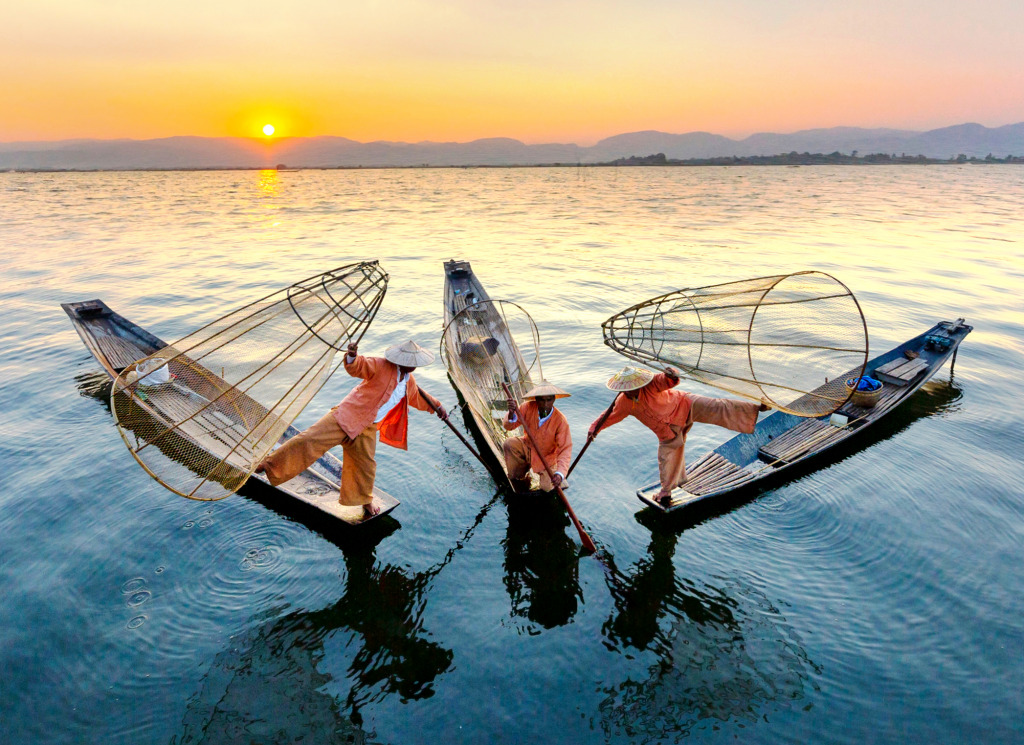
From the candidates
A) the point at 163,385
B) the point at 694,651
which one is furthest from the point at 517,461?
the point at 163,385

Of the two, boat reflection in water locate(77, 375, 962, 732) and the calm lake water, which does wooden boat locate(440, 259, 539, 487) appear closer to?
the calm lake water

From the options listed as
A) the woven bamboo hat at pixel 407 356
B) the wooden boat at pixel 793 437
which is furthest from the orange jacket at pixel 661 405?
the woven bamboo hat at pixel 407 356

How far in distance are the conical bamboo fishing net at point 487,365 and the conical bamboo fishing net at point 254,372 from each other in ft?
4.73

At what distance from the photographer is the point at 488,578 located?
4.79 m

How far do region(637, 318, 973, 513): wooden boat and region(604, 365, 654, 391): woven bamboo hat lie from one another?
1196mm

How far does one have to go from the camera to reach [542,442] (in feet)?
16.7

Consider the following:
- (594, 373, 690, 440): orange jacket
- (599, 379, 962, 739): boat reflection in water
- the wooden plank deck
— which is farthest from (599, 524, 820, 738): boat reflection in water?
the wooden plank deck

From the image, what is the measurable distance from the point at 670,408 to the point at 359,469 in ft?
9.05

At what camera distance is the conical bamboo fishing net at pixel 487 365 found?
19.6 feet

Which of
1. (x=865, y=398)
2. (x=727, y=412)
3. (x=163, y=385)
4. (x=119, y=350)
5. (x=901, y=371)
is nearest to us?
(x=727, y=412)

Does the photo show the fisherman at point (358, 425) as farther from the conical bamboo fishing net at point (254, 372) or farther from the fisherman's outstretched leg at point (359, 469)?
the conical bamboo fishing net at point (254, 372)

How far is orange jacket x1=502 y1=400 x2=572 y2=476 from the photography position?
16.3 feet

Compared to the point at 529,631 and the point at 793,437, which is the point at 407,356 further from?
the point at 793,437

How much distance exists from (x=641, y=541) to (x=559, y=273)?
12.2 m
